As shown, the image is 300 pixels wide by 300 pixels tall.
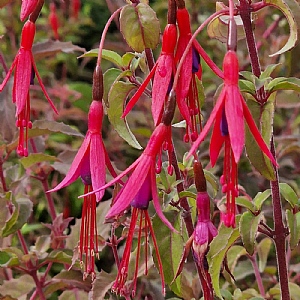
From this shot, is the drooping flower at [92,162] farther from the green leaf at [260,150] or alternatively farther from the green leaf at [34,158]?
the green leaf at [34,158]

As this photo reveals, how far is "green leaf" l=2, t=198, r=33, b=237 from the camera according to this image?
0.89 metres

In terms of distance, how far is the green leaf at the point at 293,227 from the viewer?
2.22 feet

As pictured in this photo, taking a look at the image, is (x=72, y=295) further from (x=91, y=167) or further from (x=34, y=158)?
(x=91, y=167)

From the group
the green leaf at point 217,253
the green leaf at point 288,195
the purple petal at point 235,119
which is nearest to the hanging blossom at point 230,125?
the purple petal at point 235,119

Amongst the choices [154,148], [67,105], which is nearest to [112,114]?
[154,148]

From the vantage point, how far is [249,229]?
0.66m

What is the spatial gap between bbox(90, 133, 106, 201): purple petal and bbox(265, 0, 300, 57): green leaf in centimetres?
23

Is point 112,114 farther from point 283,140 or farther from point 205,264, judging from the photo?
point 283,140

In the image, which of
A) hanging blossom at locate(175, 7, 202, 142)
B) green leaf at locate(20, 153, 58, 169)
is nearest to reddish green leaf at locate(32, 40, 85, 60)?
green leaf at locate(20, 153, 58, 169)

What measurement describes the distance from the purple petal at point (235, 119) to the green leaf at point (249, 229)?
0.19 meters

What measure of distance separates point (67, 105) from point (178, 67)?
1614mm

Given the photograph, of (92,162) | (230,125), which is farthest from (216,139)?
(92,162)

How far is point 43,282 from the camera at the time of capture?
0.97 m

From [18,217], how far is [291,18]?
54cm
